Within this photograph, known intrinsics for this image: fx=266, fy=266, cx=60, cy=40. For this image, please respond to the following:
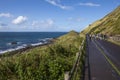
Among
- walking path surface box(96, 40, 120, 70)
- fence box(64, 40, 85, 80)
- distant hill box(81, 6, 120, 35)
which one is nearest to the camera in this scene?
fence box(64, 40, 85, 80)

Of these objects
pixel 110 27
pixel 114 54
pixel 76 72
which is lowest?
pixel 114 54

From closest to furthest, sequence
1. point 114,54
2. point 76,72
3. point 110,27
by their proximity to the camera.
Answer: point 76,72, point 114,54, point 110,27

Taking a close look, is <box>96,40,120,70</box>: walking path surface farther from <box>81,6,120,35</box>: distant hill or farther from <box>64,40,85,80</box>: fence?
<box>81,6,120,35</box>: distant hill

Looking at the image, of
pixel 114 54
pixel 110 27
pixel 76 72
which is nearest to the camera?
pixel 76 72

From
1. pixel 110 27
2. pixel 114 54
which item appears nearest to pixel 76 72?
pixel 114 54

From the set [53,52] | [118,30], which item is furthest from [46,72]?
[118,30]

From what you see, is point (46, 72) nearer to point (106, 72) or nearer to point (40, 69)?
point (40, 69)

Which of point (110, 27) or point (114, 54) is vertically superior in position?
point (110, 27)

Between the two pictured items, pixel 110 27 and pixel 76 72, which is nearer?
pixel 76 72

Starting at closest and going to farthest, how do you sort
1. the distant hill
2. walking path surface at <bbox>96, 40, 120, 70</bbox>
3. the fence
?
the fence → walking path surface at <bbox>96, 40, 120, 70</bbox> → the distant hill

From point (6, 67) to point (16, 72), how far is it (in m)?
0.87

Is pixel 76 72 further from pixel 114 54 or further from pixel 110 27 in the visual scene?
pixel 110 27

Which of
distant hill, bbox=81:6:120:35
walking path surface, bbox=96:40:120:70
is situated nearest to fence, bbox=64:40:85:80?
walking path surface, bbox=96:40:120:70

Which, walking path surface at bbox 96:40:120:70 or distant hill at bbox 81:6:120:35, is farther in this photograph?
distant hill at bbox 81:6:120:35
